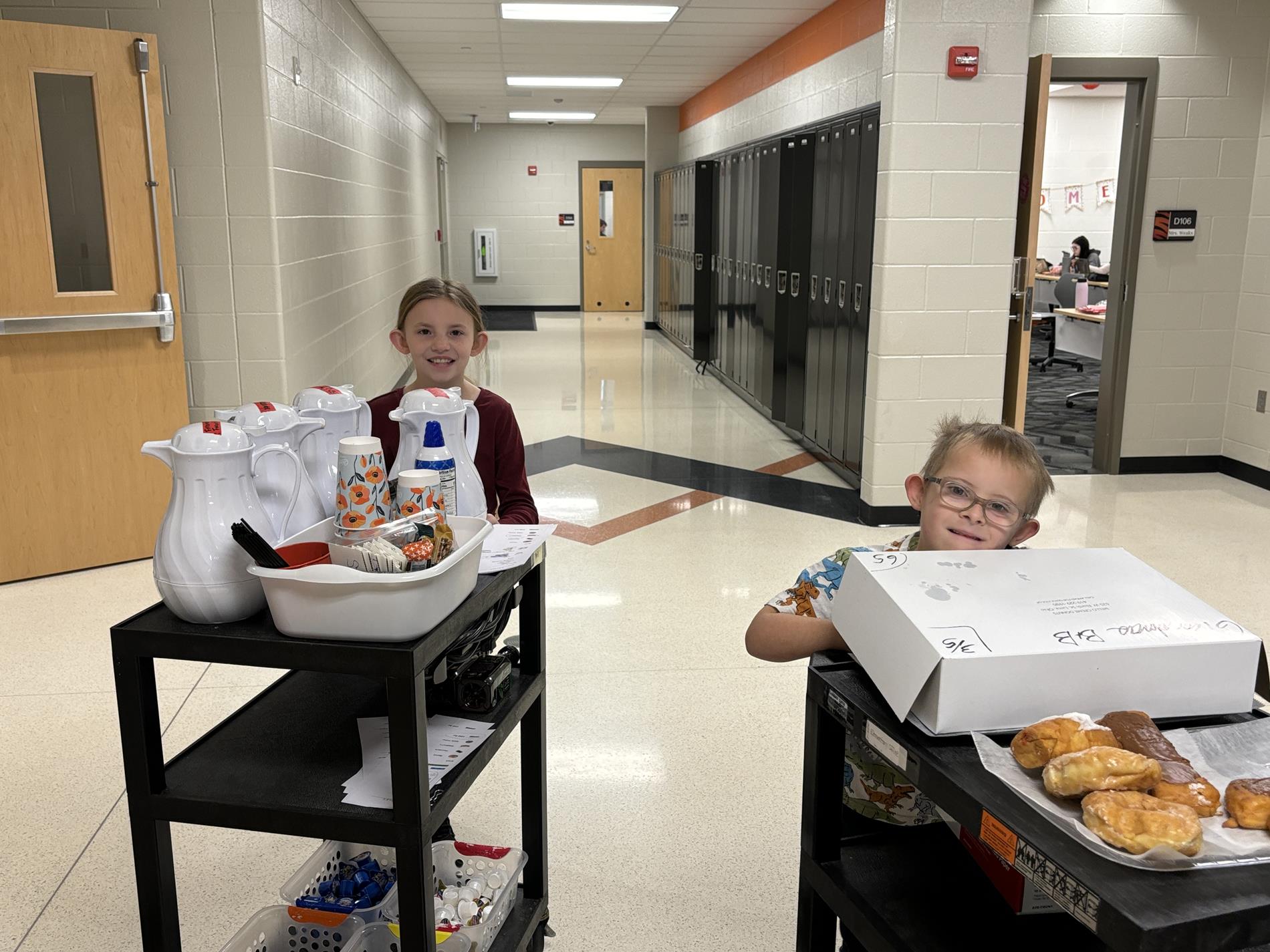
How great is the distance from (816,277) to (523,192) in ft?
34.4

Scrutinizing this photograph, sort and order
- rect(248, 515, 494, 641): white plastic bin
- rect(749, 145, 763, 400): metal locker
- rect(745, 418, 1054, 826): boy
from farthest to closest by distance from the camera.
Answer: rect(749, 145, 763, 400): metal locker < rect(745, 418, 1054, 826): boy < rect(248, 515, 494, 641): white plastic bin

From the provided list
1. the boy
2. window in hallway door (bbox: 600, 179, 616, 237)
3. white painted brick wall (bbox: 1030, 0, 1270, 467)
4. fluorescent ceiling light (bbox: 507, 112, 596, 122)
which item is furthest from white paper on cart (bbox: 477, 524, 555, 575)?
window in hallway door (bbox: 600, 179, 616, 237)

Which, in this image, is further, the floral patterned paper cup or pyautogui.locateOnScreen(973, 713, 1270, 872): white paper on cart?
the floral patterned paper cup

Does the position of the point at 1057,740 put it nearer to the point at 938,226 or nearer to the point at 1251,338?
the point at 938,226

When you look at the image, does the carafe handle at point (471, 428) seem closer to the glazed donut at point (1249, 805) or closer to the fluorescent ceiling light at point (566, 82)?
the glazed donut at point (1249, 805)

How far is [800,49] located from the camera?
7020 mm

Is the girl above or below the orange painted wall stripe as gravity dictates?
below

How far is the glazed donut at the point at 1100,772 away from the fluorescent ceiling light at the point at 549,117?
13.6 metres

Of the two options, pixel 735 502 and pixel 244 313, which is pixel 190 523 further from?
pixel 735 502

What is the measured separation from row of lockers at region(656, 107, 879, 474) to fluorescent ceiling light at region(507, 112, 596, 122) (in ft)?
14.0

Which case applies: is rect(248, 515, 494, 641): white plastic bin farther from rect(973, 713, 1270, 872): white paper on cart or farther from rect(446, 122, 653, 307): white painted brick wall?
rect(446, 122, 653, 307): white painted brick wall

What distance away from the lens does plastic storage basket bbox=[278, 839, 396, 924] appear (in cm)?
175

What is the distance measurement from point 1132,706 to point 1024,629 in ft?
0.55

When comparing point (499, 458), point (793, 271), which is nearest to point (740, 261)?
point (793, 271)
